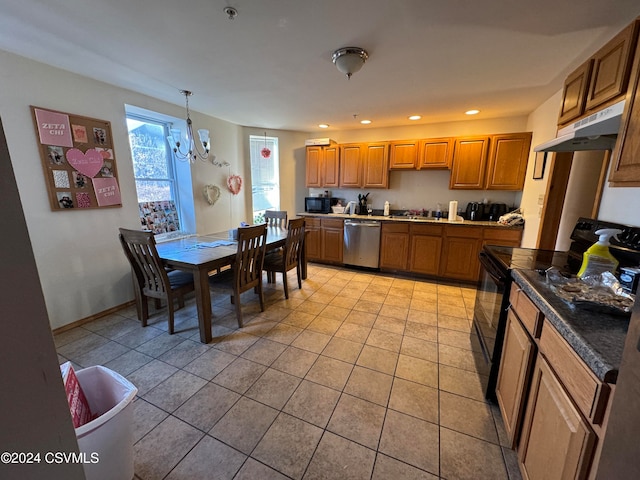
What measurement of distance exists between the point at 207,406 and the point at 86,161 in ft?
8.10

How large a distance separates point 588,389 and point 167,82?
348 cm

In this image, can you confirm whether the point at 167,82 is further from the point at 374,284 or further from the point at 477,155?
the point at 477,155

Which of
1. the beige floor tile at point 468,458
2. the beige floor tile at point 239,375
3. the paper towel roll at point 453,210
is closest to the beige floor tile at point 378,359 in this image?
the beige floor tile at point 468,458

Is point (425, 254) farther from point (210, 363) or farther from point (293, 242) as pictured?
point (210, 363)

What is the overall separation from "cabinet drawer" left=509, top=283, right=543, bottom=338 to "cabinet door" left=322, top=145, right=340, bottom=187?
3.31 metres

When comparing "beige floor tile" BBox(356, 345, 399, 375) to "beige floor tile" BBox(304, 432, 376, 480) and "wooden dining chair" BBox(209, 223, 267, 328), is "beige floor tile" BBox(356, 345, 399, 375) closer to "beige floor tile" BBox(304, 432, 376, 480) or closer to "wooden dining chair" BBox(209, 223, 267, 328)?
"beige floor tile" BBox(304, 432, 376, 480)

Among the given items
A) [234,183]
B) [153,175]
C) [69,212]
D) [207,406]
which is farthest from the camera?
[234,183]

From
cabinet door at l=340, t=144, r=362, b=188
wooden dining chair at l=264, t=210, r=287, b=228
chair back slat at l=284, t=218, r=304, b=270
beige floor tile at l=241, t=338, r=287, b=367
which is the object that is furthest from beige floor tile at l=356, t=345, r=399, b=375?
cabinet door at l=340, t=144, r=362, b=188

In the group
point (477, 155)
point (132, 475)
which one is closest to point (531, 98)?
point (477, 155)

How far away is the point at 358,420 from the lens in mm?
1511

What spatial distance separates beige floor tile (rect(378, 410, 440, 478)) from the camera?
129 centimetres

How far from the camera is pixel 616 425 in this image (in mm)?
569

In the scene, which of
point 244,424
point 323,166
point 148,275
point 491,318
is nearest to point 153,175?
point 148,275

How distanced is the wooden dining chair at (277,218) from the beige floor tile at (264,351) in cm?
183
